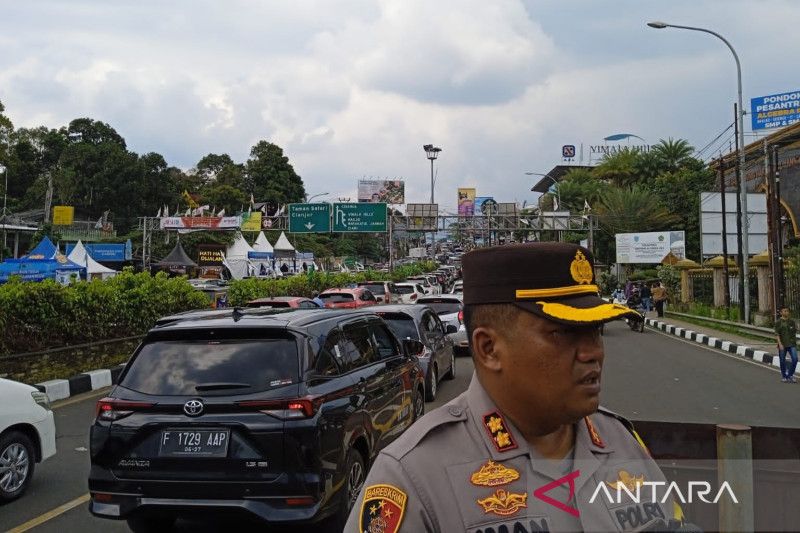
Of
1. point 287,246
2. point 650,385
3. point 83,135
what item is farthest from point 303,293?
point 83,135

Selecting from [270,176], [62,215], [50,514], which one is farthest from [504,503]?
[270,176]

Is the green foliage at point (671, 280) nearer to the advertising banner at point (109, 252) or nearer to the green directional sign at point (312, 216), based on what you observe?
the green directional sign at point (312, 216)

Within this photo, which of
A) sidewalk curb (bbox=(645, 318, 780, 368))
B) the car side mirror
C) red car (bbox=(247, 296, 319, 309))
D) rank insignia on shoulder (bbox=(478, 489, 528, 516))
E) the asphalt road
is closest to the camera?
rank insignia on shoulder (bbox=(478, 489, 528, 516))

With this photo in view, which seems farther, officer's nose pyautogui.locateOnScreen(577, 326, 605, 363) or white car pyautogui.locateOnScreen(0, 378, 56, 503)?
white car pyautogui.locateOnScreen(0, 378, 56, 503)

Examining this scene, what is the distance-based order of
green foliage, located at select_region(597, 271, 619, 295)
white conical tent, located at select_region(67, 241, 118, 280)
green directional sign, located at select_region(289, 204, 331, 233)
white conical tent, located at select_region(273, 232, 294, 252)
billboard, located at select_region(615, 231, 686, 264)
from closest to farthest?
white conical tent, located at select_region(67, 241, 118, 280) < green directional sign, located at select_region(289, 204, 331, 233) < billboard, located at select_region(615, 231, 686, 264) < green foliage, located at select_region(597, 271, 619, 295) < white conical tent, located at select_region(273, 232, 294, 252)

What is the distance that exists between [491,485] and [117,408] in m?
3.58

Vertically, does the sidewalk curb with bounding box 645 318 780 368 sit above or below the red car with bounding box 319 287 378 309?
below

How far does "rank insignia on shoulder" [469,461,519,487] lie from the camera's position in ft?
4.47

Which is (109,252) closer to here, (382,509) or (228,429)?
(228,429)

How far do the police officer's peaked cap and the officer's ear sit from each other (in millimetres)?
70

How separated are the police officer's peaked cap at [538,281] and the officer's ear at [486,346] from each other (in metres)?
0.07

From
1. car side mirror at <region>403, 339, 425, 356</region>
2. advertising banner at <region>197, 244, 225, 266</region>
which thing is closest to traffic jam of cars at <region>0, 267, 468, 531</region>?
car side mirror at <region>403, 339, 425, 356</region>

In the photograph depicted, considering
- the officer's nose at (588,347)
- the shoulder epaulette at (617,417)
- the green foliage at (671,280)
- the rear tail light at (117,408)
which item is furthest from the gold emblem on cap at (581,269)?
the green foliage at (671,280)

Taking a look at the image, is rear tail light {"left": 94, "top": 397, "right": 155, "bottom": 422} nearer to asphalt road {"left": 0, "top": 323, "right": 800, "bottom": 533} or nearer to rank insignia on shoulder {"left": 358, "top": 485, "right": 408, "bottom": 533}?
asphalt road {"left": 0, "top": 323, "right": 800, "bottom": 533}
